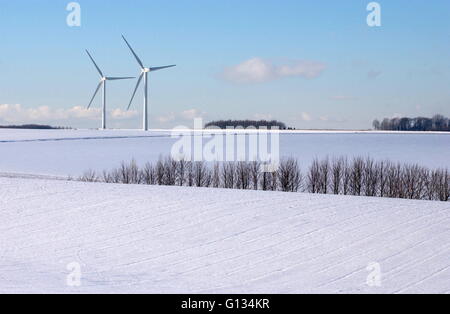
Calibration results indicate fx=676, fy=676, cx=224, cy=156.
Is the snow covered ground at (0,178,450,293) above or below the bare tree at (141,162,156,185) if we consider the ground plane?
below

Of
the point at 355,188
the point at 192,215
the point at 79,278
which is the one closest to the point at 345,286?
the point at 79,278

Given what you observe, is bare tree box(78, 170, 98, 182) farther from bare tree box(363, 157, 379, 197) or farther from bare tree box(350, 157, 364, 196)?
bare tree box(363, 157, 379, 197)

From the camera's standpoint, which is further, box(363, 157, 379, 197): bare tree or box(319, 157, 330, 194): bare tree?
box(363, 157, 379, 197): bare tree

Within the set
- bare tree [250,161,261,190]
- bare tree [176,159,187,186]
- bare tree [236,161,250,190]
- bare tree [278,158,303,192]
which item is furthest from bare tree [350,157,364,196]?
bare tree [176,159,187,186]

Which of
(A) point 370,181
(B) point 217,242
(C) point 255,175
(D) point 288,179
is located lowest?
(B) point 217,242

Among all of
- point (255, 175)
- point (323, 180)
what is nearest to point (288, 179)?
point (255, 175)

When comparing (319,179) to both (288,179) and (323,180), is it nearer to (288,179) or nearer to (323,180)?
(323,180)

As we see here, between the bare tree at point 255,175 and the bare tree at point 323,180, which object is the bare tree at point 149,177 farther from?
the bare tree at point 323,180

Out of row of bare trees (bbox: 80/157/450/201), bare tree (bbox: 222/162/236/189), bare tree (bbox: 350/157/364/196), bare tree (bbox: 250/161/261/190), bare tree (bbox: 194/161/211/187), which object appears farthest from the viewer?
bare tree (bbox: 194/161/211/187)
